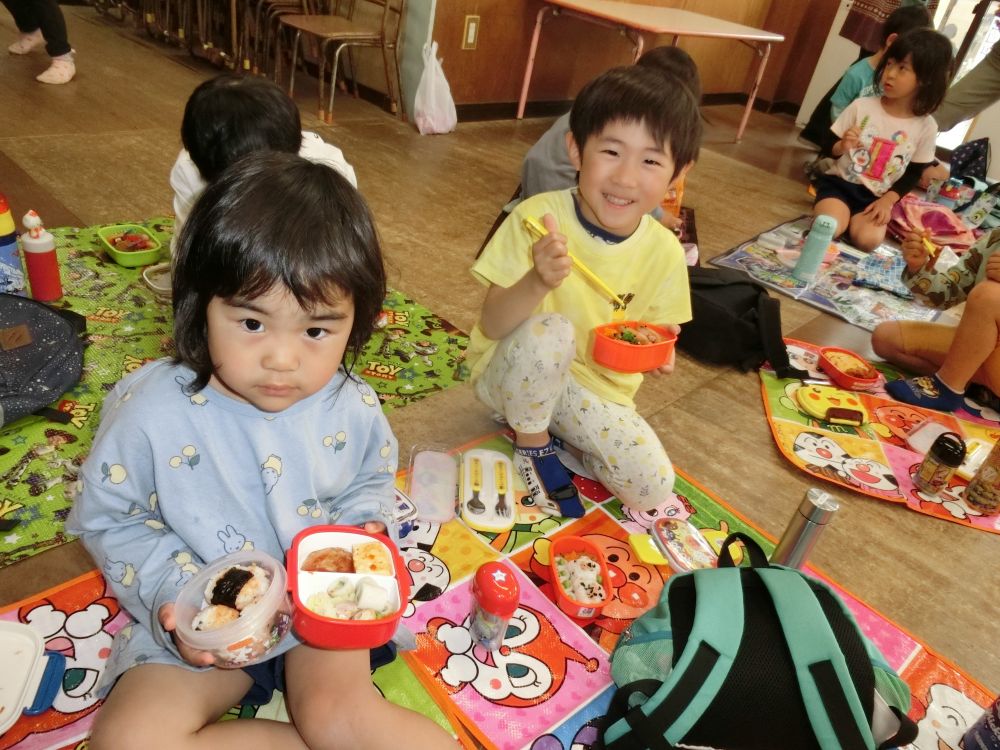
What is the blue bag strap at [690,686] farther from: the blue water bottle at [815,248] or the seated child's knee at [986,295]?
the blue water bottle at [815,248]

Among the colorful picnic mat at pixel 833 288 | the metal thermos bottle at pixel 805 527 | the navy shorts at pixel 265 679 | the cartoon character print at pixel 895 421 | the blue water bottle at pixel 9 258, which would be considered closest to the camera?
the navy shorts at pixel 265 679

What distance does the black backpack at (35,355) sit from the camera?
153 cm

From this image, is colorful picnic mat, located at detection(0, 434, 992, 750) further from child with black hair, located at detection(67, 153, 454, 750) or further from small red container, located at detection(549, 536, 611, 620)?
child with black hair, located at detection(67, 153, 454, 750)

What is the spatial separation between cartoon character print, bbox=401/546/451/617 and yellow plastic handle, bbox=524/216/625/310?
66 centimetres

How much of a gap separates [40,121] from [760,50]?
462 centimetres

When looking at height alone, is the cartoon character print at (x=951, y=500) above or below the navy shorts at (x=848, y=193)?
below

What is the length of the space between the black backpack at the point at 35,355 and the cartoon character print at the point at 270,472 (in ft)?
2.79

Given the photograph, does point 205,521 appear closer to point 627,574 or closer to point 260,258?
point 260,258

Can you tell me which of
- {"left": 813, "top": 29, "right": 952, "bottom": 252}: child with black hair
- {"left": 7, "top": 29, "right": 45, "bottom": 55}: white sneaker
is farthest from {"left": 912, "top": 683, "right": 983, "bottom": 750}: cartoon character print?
{"left": 7, "top": 29, "right": 45, "bottom": 55}: white sneaker

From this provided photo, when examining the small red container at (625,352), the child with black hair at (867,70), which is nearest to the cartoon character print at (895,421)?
the small red container at (625,352)

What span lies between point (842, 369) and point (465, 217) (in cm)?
162

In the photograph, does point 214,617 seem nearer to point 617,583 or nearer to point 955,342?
point 617,583

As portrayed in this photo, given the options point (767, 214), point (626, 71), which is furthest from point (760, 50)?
point (626, 71)

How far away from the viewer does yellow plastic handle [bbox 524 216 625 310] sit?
138 centimetres
